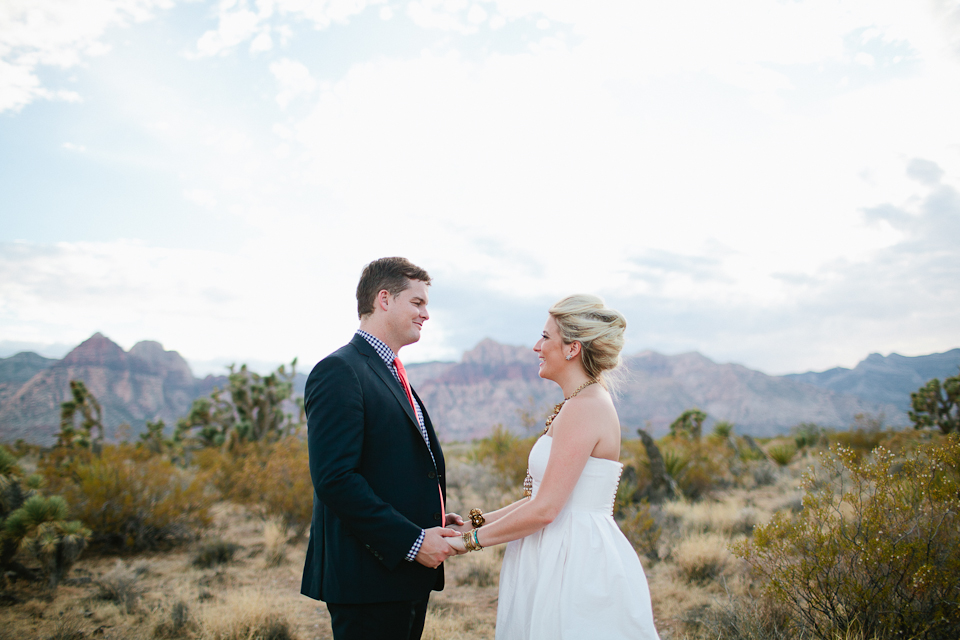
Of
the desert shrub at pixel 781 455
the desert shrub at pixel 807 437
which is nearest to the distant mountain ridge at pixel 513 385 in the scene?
the desert shrub at pixel 807 437

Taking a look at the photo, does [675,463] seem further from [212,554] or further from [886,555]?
[212,554]

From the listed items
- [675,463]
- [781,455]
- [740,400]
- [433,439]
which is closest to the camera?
[433,439]

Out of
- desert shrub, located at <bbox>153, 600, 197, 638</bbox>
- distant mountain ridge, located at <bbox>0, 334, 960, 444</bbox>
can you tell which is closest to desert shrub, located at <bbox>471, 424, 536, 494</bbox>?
desert shrub, located at <bbox>153, 600, 197, 638</bbox>

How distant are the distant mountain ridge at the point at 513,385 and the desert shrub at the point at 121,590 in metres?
88.8

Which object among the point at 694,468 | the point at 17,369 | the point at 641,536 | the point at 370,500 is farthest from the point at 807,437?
the point at 17,369

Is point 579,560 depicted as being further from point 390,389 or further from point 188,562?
point 188,562

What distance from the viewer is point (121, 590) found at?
18.1 ft

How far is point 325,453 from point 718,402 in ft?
477

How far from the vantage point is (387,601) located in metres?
2.42

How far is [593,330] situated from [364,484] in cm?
141

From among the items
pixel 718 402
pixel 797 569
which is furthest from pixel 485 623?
pixel 718 402

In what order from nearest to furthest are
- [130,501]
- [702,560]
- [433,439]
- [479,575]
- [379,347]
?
[379,347] < [433,439] < [702,560] < [479,575] < [130,501]

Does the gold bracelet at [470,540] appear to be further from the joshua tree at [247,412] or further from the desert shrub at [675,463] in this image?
the joshua tree at [247,412]

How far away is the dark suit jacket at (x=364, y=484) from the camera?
232 cm
